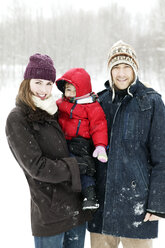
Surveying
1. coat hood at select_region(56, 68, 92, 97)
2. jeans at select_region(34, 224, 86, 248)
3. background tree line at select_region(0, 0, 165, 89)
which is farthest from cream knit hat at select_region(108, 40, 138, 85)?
background tree line at select_region(0, 0, 165, 89)

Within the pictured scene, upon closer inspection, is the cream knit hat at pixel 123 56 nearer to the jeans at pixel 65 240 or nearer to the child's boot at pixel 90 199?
the child's boot at pixel 90 199

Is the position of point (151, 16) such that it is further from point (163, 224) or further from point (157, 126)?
point (157, 126)

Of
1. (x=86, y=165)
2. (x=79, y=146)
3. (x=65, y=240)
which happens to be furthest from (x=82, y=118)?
(x=65, y=240)

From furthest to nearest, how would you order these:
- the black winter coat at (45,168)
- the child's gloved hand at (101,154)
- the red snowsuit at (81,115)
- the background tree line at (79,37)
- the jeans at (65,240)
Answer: the background tree line at (79,37) → the red snowsuit at (81,115) → the child's gloved hand at (101,154) → the jeans at (65,240) → the black winter coat at (45,168)

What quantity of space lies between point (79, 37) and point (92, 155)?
36.7 ft

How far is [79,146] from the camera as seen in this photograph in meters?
1.61

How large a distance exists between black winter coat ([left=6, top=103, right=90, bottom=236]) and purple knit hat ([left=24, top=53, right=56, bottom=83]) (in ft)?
0.64

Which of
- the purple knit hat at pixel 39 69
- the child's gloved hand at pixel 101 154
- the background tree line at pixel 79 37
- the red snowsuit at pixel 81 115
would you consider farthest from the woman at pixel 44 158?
the background tree line at pixel 79 37

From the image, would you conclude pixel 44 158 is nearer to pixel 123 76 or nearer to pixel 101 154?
pixel 101 154

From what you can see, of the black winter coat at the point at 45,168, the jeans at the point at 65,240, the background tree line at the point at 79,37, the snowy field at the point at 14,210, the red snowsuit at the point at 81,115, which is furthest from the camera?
the background tree line at the point at 79,37

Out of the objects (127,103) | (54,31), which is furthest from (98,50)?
(127,103)

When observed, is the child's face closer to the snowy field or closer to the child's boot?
the child's boot

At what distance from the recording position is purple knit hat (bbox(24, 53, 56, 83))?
4.78ft

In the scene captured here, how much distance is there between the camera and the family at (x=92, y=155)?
55.3 inches
